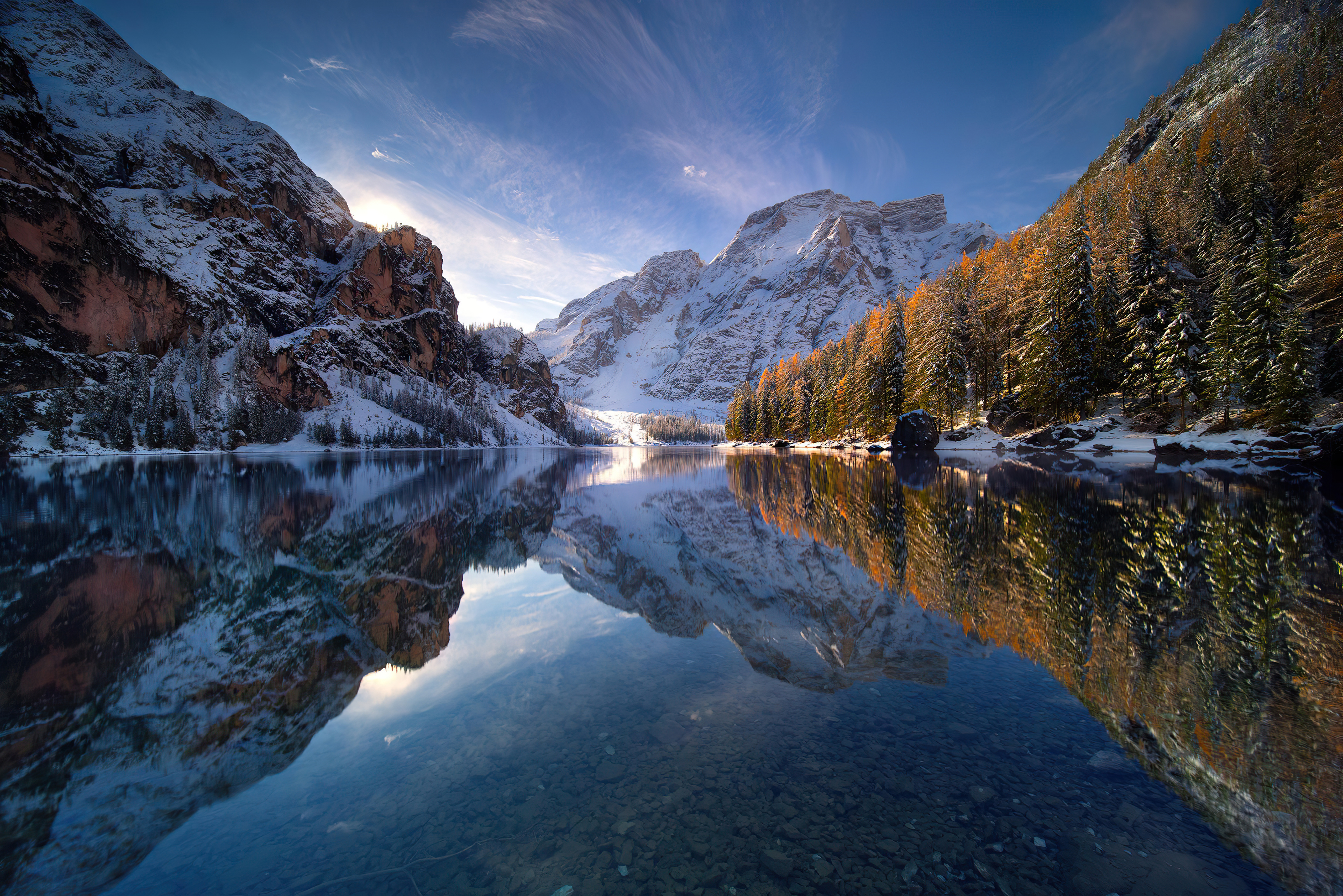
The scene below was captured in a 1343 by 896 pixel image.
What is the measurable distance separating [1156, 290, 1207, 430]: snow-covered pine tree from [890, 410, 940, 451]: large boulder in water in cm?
1483

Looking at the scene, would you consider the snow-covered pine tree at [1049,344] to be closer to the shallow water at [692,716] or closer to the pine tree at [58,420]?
the shallow water at [692,716]

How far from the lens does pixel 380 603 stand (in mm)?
8008

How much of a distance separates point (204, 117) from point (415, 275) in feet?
220

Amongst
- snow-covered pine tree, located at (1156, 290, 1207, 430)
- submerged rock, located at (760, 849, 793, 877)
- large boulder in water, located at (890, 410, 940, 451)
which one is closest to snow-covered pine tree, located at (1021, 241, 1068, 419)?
snow-covered pine tree, located at (1156, 290, 1207, 430)

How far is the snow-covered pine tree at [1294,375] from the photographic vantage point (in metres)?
22.1

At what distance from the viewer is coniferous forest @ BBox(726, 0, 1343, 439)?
23.7 metres

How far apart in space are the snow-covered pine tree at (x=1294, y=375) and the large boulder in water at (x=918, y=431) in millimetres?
19313

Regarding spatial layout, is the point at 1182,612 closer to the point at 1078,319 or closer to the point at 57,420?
the point at 1078,319

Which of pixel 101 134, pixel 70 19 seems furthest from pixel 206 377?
pixel 70 19

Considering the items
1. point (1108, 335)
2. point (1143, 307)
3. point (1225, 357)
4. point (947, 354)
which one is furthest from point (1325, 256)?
point (947, 354)

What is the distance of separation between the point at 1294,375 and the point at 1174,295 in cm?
917

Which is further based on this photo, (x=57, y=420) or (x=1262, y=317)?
(x=57, y=420)

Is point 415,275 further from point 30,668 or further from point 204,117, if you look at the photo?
point 30,668

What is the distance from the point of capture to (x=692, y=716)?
198 inches
